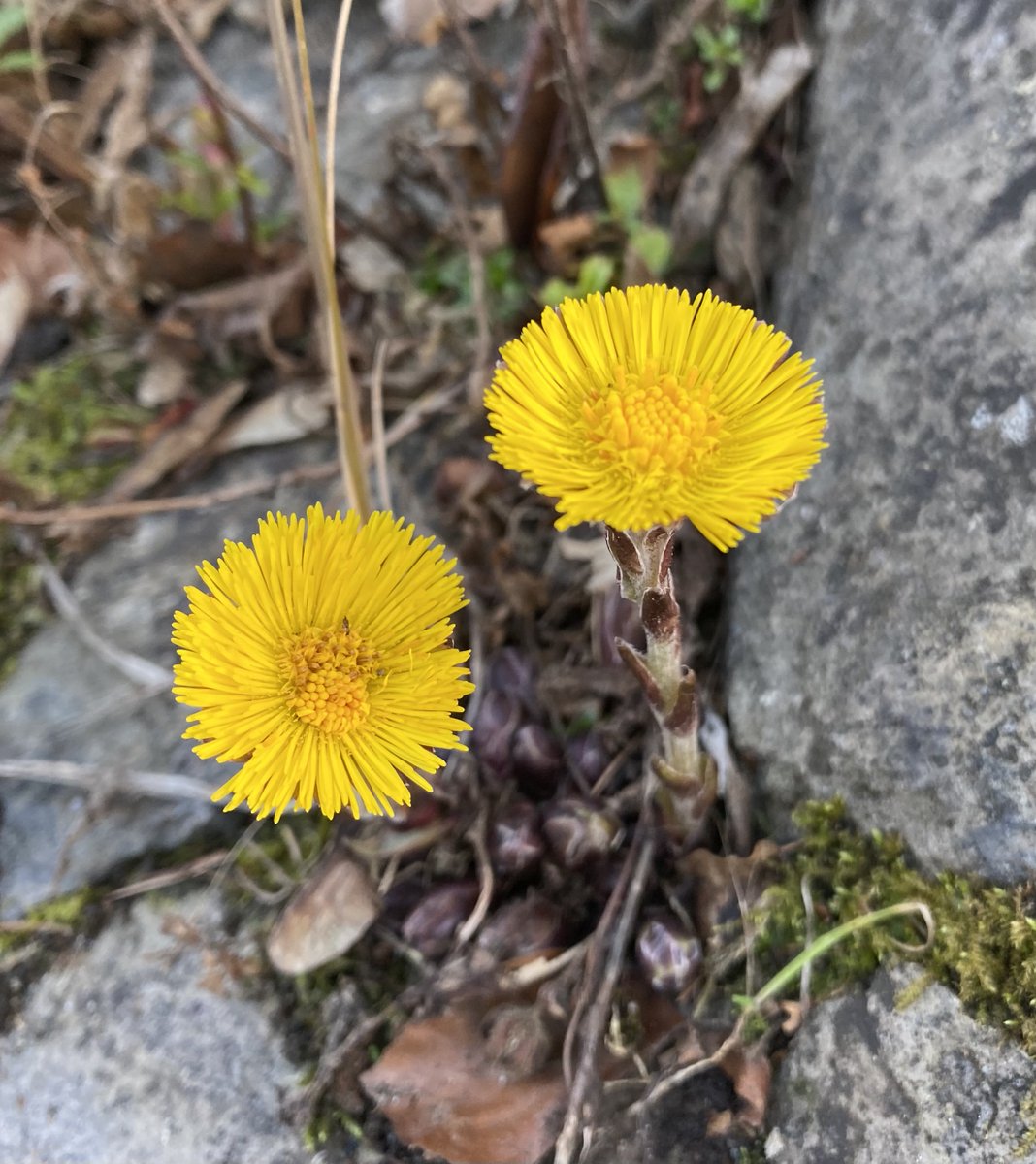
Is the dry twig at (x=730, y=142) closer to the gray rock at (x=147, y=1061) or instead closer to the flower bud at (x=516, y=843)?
the flower bud at (x=516, y=843)

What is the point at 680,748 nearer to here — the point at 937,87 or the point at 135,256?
the point at 937,87

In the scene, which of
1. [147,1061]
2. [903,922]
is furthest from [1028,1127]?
[147,1061]

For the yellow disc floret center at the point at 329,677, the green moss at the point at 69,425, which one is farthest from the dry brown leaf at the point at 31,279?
the yellow disc floret center at the point at 329,677

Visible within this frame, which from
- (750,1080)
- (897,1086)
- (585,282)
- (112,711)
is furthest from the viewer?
(585,282)

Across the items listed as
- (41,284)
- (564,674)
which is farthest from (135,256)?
(564,674)

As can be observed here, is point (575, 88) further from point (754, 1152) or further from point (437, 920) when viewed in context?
point (754, 1152)
